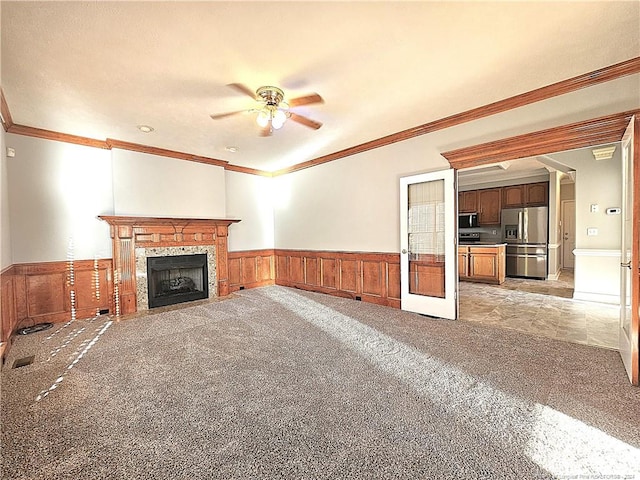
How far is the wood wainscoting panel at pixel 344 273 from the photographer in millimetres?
4473

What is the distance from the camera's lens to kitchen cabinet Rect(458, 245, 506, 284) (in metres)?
6.17

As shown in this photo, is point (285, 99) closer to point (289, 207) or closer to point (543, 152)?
point (543, 152)

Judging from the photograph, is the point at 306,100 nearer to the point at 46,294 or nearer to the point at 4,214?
the point at 4,214

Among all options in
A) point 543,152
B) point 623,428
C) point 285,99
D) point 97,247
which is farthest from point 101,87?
point 623,428

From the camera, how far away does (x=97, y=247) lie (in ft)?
14.1

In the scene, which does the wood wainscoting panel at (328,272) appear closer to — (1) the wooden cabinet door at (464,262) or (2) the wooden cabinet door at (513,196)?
(1) the wooden cabinet door at (464,262)

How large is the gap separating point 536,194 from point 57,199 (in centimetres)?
949

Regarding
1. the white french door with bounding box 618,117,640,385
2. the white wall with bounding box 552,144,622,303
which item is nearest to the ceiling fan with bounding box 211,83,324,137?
the white french door with bounding box 618,117,640,385

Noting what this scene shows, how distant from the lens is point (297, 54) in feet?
7.52

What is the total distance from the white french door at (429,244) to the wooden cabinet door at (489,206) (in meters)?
4.69

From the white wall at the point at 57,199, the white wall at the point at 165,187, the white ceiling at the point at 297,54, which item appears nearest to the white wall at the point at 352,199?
the white ceiling at the point at 297,54

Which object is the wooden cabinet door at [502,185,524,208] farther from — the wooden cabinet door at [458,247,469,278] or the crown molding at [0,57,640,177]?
the crown molding at [0,57,640,177]

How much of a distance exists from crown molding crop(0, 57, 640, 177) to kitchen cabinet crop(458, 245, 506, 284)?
3.50m

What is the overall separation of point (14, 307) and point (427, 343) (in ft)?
16.2
